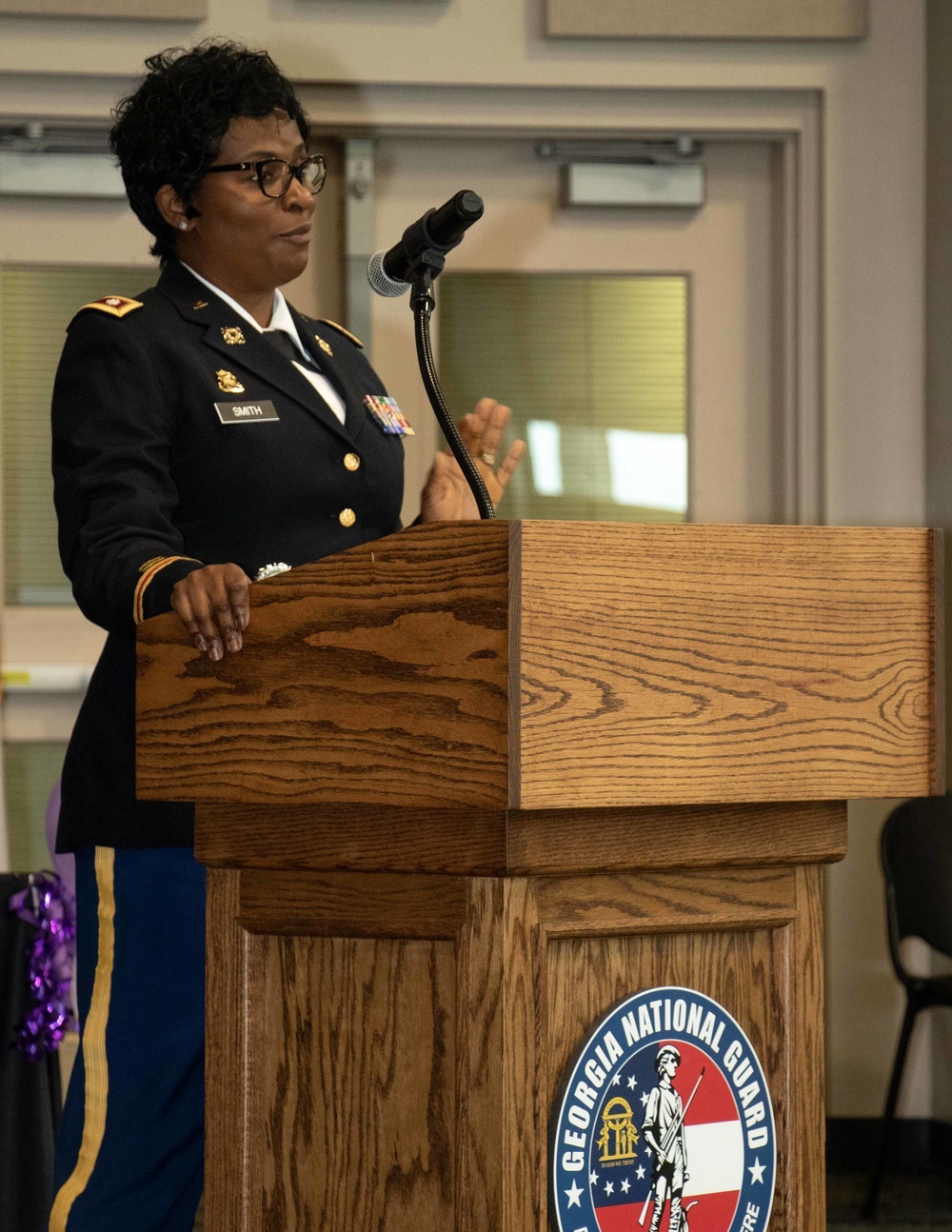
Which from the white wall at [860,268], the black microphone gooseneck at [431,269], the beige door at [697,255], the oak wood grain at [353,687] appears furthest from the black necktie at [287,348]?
the white wall at [860,268]

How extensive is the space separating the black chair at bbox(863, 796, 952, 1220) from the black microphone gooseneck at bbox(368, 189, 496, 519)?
2197 mm

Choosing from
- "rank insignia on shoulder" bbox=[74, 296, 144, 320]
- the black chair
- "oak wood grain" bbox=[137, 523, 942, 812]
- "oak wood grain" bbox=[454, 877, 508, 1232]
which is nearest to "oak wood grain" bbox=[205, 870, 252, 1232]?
"oak wood grain" bbox=[137, 523, 942, 812]

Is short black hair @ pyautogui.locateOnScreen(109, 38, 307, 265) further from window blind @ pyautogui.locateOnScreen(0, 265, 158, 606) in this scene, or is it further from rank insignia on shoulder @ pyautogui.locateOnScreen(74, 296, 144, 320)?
window blind @ pyautogui.locateOnScreen(0, 265, 158, 606)

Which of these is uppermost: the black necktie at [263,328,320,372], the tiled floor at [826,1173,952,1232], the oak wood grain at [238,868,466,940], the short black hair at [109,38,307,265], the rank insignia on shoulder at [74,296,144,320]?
the short black hair at [109,38,307,265]

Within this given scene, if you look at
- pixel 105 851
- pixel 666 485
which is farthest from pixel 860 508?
pixel 105 851

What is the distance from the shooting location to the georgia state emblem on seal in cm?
114

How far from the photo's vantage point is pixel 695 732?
1.12m

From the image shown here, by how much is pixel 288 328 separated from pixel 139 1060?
813mm

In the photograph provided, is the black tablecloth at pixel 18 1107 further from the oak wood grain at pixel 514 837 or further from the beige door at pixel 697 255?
the beige door at pixel 697 255

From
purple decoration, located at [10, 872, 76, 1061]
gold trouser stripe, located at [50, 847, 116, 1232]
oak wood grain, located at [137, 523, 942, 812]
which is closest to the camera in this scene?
oak wood grain, located at [137, 523, 942, 812]

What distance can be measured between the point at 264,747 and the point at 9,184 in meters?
2.78

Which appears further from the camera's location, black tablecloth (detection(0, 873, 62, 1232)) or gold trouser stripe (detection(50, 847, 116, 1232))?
black tablecloth (detection(0, 873, 62, 1232))

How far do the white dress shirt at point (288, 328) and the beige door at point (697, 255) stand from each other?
1.95 metres

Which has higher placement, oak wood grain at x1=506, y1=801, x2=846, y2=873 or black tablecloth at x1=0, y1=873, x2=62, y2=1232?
oak wood grain at x1=506, y1=801, x2=846, y2=873
